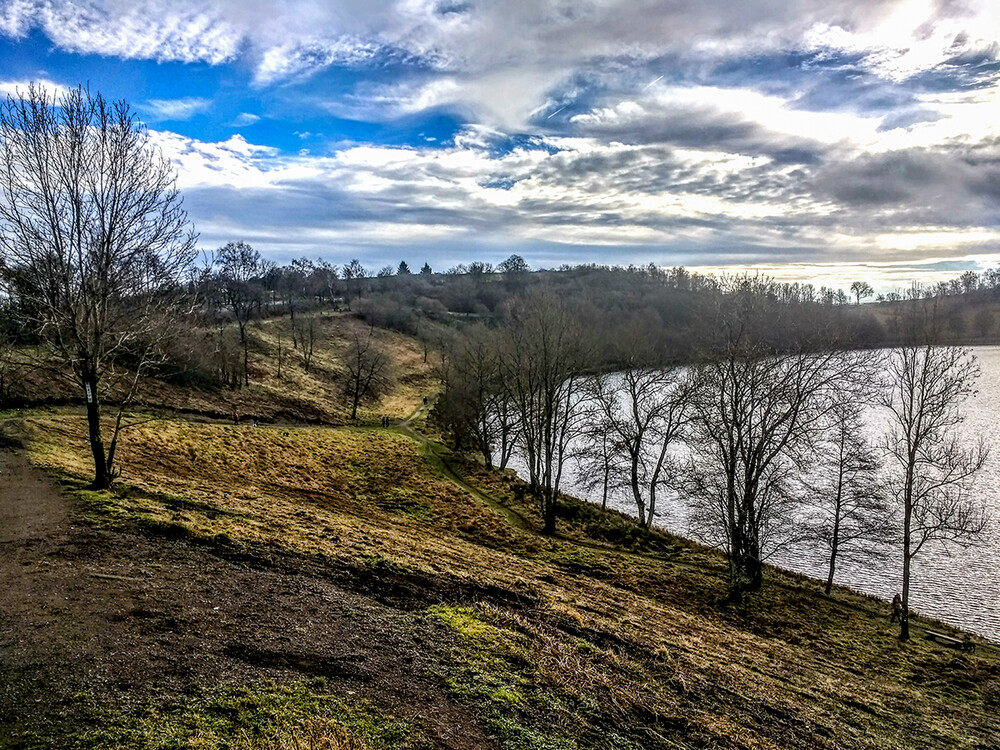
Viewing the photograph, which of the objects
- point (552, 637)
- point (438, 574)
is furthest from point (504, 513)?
point (552, 637)

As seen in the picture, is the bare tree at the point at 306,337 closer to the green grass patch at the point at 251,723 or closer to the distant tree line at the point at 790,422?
the distant tree line at the point at 790,422

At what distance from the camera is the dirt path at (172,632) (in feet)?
22.1

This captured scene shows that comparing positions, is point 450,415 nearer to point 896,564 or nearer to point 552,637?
point 896,564

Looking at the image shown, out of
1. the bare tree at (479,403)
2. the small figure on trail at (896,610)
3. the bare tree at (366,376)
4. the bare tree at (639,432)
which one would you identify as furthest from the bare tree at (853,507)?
the bare tree at (366,376)

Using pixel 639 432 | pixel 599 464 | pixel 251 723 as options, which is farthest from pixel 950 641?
pixel 599 464

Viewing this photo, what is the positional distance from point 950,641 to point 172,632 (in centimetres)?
2045

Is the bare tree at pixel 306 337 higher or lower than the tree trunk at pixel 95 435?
higher

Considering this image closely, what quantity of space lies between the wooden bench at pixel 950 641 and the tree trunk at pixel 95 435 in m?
23.7

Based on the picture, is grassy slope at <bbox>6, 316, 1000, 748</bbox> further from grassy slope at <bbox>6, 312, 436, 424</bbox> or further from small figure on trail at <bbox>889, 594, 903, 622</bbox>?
grassy slope at <bbox>6, 312, 436, 424</bbox>

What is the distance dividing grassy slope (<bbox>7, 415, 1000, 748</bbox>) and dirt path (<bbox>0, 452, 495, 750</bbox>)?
0.48 meters

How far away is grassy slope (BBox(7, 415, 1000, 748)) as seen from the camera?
8.15 m

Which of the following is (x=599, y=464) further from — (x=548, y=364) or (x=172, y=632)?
(x=172, y=632)

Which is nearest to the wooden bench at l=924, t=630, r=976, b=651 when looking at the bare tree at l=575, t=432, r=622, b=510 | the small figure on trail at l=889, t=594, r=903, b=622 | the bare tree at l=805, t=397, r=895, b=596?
the small figure on trail at l=889, t=594, r=903, b=622

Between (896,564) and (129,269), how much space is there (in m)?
29.7
